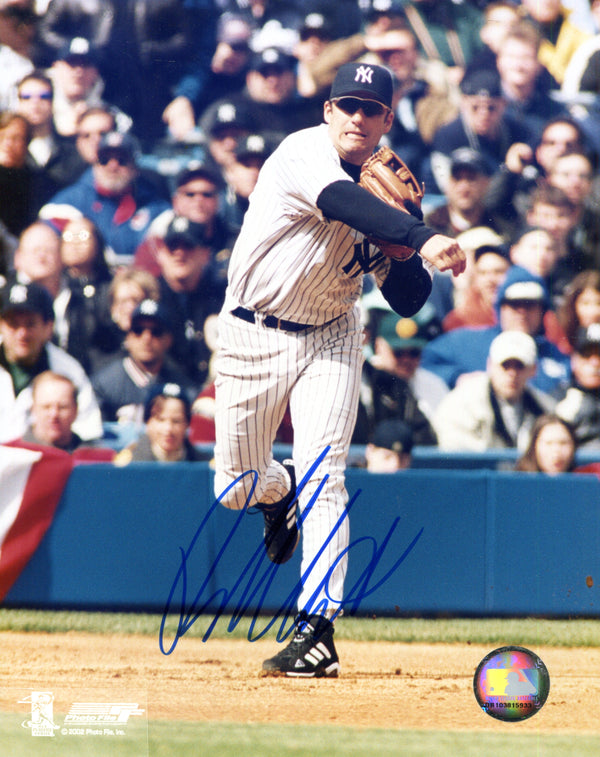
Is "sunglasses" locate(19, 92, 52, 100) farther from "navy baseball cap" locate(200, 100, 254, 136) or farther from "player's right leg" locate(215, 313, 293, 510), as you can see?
"player's right leg" locate(215, 313, 293, 510)

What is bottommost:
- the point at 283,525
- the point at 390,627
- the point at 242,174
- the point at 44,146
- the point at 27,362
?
the point at 390,627

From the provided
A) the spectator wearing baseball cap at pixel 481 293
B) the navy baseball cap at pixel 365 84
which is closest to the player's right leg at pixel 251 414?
the navy baseball cap at pixel 365 84

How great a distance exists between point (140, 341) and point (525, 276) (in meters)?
1.35

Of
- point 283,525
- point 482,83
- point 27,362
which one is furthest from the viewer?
point 482,83

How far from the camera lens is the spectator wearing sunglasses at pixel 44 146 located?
348 centimetres

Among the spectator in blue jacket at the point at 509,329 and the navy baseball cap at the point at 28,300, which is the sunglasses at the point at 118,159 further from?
the spectator in blue jacket at the point at 509,329

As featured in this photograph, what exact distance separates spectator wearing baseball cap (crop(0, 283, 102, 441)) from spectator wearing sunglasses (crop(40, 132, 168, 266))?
0.32m

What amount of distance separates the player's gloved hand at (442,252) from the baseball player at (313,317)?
0.18 meters

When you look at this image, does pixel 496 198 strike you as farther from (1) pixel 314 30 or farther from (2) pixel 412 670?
(2) pixel 412 670

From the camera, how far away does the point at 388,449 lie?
311 centimetres

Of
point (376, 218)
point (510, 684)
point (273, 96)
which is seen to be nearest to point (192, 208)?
point (273, 96)

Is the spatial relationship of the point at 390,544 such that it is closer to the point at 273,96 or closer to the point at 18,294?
the point at 18,294

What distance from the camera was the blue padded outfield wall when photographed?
299cm

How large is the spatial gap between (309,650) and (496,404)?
1.38 meters
